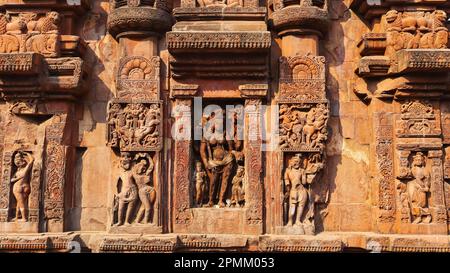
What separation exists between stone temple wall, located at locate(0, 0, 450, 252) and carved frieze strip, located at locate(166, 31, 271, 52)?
0.06 feet

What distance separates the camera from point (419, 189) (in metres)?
5.52

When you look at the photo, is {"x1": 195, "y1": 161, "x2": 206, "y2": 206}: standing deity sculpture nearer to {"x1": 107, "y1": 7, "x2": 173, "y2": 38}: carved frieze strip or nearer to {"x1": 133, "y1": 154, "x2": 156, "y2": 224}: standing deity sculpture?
{"x1": 133, "y1": 154, "x2": 156, "y2": 224}: standing deity sculpture

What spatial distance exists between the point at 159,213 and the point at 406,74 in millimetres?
3303

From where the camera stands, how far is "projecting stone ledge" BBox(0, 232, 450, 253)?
17.5 feet

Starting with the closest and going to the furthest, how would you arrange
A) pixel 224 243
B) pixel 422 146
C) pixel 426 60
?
pixel 426 60, pixel 224 243, pixel 422 146

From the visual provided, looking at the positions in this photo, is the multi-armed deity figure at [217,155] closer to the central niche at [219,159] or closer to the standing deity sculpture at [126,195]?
the central niche at [219,159]

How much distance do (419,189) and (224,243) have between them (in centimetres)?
233

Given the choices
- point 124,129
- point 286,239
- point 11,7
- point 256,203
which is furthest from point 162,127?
point 11,7

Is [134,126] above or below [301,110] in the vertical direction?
below

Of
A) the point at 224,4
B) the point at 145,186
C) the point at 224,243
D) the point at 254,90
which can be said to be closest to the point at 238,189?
the point at 224,243

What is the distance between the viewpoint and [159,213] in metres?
5.62

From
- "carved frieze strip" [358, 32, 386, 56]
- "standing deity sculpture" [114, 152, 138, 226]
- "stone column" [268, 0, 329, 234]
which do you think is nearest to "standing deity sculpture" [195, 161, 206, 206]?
"standing deity sculpture" [114, 152, 138, 226]

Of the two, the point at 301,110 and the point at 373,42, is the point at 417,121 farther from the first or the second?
the point at 301,110

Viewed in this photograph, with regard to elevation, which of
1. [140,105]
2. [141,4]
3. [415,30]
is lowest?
[140,105]
